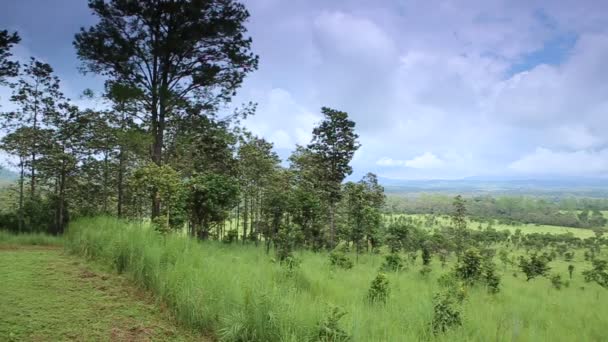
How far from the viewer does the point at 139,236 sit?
6.04 m

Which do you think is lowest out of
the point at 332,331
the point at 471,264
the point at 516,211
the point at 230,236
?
the point at 516,211

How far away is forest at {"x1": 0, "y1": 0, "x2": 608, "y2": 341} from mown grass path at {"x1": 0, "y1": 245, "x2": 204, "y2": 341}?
0.03 metres

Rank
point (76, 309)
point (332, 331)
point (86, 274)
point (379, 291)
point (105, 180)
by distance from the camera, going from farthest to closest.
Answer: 1. point (105, 180)
2. point (379, 291)
3. point (86, 274)
4. point (76, 309)
5. point (332, 331)

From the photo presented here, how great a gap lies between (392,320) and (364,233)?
63.7 feet

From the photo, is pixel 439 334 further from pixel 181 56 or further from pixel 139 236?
pixel 181 56

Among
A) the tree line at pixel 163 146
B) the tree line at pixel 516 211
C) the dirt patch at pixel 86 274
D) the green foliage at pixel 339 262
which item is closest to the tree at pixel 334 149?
the tree line at pixel 163 146

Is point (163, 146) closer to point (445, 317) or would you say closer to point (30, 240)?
point (30, 240)

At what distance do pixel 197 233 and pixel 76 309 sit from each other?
34.7ft

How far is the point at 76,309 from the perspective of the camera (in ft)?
13.5

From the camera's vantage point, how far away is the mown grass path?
3529mm

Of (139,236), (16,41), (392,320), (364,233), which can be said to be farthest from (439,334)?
(364,233)

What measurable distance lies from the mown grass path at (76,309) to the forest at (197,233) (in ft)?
0.11

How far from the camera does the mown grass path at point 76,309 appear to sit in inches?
139

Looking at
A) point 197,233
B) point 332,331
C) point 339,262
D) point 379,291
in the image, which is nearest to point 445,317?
point 332,331
